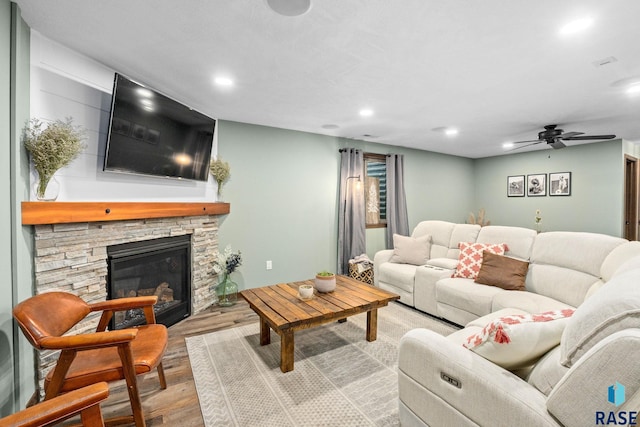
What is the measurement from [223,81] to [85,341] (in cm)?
218

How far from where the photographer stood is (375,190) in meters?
5.25

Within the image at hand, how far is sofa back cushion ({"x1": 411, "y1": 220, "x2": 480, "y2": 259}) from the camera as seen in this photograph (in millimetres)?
3471

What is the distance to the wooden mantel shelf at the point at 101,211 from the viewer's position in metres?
1.77

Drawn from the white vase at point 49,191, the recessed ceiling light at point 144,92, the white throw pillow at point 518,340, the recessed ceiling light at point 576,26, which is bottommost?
the white throw pillow at point 518,340

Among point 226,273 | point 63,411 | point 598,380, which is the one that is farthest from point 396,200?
point 63,411

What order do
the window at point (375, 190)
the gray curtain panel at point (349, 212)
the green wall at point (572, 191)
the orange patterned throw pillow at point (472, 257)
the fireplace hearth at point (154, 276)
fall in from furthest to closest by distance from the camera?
the window at point (375, 190) < the green wall at point (572, 191) < the gray curtain panel at point (349, 212) < the orange patterned throw pillow at point (472, 257) < the fireplace hearth at point (154, 276)

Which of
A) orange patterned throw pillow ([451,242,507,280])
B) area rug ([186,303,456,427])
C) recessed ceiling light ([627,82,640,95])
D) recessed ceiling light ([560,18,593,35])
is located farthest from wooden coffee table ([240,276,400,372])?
recessed ceiling light ([627,82,640,95])

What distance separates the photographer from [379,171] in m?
5.30

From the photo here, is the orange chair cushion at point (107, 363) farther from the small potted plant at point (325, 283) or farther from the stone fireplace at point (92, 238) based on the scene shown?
the small potted plant at point (325, 283)

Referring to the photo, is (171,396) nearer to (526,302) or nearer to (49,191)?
(49,191)

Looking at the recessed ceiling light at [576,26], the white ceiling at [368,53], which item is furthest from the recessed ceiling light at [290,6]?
the recessed ceiling light at [576,26]

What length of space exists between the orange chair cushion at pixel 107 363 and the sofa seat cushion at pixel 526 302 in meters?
2.60

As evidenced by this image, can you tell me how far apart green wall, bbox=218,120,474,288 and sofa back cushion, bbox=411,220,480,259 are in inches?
50.9

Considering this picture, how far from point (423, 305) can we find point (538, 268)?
3.81 feet
